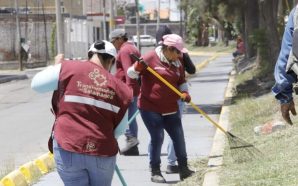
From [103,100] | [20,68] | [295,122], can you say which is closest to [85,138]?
[103,100]

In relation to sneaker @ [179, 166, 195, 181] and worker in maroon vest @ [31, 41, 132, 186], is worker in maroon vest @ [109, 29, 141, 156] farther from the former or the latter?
worker in maroon vest @ [31, 41, 132, 186]

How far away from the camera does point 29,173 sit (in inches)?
351

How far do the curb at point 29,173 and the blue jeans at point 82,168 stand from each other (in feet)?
10.0

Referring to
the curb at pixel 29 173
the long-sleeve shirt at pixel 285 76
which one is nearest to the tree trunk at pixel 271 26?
the curb at pixel 29 173

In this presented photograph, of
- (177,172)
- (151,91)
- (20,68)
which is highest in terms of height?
(151,91)

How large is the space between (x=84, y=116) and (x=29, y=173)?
12.9ft

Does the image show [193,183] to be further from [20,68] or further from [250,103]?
[20,68]

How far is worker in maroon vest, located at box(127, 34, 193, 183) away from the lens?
27.8 ft

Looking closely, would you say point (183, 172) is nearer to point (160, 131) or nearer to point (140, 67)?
point (160, 131)

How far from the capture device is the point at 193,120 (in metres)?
15.4

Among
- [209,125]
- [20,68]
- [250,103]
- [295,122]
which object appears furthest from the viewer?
[20,68]

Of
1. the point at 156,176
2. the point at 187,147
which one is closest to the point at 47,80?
the point at 156,176

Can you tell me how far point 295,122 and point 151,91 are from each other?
9.14 feet

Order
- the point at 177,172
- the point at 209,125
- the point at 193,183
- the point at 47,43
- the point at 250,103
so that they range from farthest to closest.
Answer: the point at 47,43
the point at 250,103
the point at 209,125
the point at 177,172
the point at 193,183
